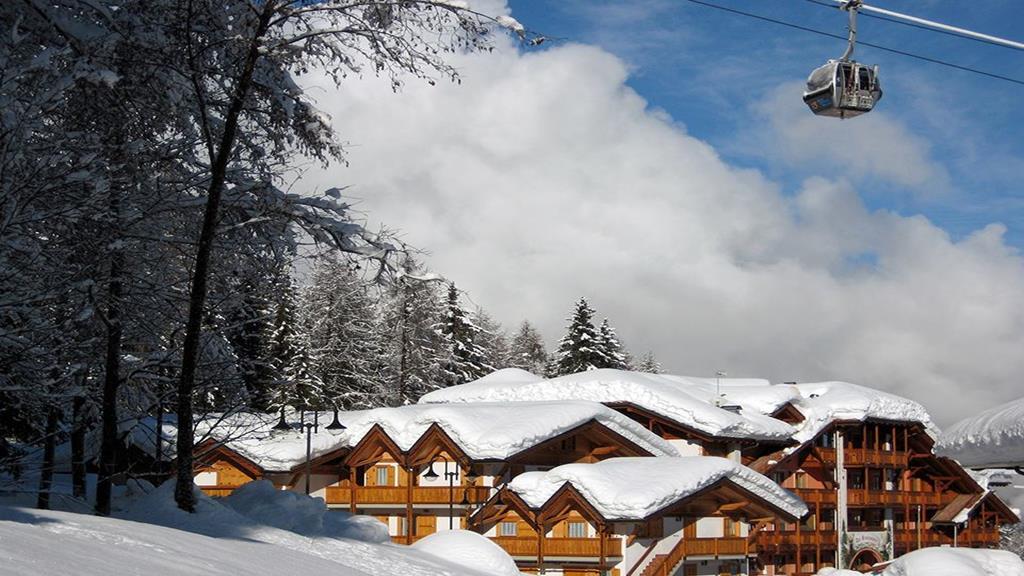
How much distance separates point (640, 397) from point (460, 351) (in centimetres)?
2723

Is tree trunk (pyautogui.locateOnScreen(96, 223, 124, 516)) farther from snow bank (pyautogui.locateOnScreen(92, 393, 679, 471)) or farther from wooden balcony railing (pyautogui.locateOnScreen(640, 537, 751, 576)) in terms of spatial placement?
wooden balcony railing (pyautogui.locateOnScreen(640, 537, 751, 576))

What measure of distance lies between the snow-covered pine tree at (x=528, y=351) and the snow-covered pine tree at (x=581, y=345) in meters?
22.2

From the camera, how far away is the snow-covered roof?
44125 mm

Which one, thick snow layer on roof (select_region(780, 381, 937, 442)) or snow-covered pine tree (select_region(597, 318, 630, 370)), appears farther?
snow-covered pine tree (select_region(597, 318, 630, 370))

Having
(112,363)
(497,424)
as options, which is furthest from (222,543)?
(497,424)

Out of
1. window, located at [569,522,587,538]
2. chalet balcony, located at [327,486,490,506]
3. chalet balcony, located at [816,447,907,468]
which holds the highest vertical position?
chalet balcony, located at [816,447,907,468]

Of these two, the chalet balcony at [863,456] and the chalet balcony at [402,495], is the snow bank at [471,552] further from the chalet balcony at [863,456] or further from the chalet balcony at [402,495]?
the chalet balcony at [863,456]

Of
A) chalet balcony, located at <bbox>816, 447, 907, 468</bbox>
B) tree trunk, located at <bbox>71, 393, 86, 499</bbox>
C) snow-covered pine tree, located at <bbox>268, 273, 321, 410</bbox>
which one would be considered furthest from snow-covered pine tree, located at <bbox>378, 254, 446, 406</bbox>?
tree trunk, located at <bbox>71, 393, 86, 499</bbox>

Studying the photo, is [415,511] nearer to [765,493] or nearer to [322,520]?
[765,493]

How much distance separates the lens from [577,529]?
42.9 m

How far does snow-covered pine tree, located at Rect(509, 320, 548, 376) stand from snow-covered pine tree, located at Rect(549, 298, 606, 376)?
72.7ft

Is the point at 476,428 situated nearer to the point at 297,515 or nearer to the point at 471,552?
the point at 471,552

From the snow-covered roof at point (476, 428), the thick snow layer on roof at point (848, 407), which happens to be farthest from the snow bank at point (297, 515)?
the thick snow layer on roof at point (848, 407)

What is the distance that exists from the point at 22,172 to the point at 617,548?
33201 mm
